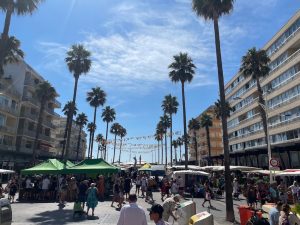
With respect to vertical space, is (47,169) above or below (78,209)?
above

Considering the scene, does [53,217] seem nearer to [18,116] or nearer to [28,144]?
[18,116]

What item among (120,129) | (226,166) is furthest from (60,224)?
(120,129)

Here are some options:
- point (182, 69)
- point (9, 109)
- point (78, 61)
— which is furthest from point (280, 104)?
point (9, 109)

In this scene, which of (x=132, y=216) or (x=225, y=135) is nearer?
(x=132, y=216)

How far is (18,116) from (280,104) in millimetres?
43288

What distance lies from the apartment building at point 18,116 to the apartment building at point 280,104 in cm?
3616

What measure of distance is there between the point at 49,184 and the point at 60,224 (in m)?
11.9

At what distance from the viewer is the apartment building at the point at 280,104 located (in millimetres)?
42438

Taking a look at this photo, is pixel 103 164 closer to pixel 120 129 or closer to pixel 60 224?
pixel 60 224

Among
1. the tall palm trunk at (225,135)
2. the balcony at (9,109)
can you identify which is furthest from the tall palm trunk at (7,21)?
the balcony at (9,109)

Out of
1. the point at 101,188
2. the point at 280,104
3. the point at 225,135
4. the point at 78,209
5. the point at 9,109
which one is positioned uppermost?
the point at 9,109

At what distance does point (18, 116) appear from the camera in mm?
59062

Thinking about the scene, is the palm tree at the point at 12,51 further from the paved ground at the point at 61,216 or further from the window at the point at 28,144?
the window at the point at 28,144

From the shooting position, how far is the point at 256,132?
58438 millimetres
